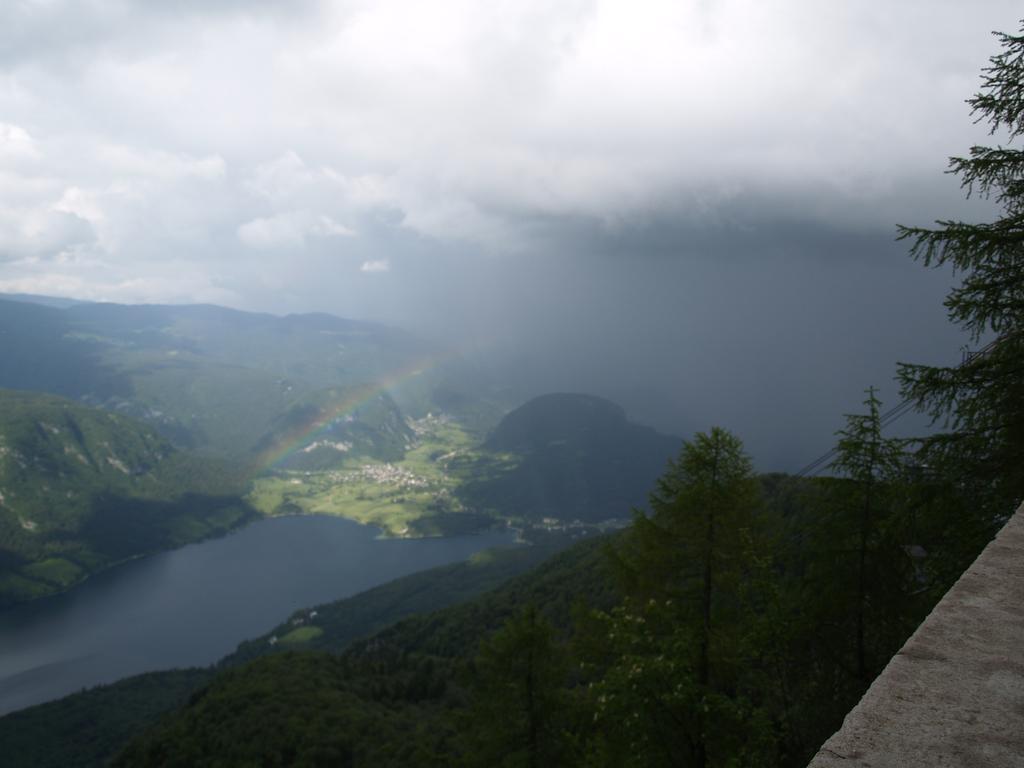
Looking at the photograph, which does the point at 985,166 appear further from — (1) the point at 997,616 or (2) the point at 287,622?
(2) the point at 287,622

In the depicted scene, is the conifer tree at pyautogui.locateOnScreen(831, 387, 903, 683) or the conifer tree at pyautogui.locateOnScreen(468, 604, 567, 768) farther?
the conifer tree at pyautogui.locateOnScreen(468, 604, 567, 768)

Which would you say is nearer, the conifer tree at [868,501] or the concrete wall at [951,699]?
the concrete wall at [951,699]

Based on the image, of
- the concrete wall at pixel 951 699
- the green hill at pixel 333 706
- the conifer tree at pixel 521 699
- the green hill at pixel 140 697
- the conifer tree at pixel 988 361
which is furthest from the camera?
the green hill at pixel 140 697

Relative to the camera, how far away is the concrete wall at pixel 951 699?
2.44 metres

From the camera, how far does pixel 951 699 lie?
2.78 metres

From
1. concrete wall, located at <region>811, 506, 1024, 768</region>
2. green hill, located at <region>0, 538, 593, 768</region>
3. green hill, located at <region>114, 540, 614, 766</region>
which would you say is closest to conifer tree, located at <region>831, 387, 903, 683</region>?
concrete wall, located at <region>811, 506, 1024, 768</region>

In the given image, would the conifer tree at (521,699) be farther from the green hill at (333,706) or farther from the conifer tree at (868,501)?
the green hill at (333,706)

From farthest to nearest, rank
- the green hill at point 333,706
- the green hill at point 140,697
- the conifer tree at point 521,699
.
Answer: the green hill at point 140,697
the green hill at point 333,706
the conifer tree at point 521,699

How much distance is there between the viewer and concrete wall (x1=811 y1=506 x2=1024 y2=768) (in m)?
2.44

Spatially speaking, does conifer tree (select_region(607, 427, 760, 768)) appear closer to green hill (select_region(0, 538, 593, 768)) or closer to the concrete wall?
the concrete wall

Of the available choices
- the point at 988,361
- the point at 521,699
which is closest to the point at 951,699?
the point at 988,361

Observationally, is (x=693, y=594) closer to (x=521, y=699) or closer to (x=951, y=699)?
(x=521, y=699)

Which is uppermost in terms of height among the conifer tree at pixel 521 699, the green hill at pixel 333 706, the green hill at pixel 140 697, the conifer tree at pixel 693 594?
the conifer tree at pixel 693 594

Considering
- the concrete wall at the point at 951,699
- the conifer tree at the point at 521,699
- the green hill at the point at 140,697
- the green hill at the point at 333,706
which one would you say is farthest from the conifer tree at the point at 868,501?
the green hill at the point at 140,697
